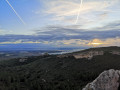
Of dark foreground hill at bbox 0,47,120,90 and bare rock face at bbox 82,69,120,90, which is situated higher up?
bare rock face at bbox 82,69,120,90

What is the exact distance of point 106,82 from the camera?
19344mm

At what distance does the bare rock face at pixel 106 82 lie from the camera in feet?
57.6

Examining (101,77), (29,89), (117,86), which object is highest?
(101,77)

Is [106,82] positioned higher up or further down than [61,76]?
higher up

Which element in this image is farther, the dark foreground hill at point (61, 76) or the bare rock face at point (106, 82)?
the dark foreground hill at point (61, 76)

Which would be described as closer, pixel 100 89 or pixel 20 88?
pixel 100 89

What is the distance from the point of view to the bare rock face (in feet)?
57.6

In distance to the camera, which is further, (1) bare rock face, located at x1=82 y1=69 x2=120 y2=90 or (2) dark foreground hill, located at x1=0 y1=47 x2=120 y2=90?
(2) dark foreground hill, located at x1=0 y1=47 x2=120 y2=90

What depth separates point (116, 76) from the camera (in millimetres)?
21375

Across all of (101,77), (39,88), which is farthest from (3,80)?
(101,77)

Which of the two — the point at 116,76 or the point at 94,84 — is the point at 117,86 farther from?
the point at 94,84

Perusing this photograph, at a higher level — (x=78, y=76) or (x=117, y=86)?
(x=117, y=86)

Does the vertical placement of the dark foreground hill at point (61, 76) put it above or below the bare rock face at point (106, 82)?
below

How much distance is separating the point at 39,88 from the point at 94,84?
88.1 feet
